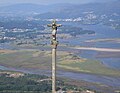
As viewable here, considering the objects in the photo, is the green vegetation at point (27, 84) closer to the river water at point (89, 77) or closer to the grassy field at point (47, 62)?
the river water at point (89, 77)

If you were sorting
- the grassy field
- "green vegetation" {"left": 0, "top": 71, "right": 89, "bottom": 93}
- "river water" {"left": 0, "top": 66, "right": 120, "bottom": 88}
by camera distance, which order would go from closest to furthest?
"green vegetation" {"left": 0, "top": 71, "right": 89, "bottom": 93}
"river water" {"left": 0, "top": 66, "right": 120, "bottom": 88}
the grassy field

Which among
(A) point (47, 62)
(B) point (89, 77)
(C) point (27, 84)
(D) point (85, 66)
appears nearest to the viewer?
(C) point (27, 84)

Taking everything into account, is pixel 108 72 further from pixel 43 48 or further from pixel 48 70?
pixel 43 48

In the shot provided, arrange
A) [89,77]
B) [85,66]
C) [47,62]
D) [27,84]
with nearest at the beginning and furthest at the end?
[27,84] → [89,77] → [85,66] → [47,62]

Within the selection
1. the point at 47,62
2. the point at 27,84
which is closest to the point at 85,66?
the point at 47,62

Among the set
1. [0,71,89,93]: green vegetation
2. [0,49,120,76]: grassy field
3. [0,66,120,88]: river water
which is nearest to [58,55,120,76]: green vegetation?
[0,49,120,76]: grassy field

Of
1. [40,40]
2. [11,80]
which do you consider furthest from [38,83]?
[40,40]

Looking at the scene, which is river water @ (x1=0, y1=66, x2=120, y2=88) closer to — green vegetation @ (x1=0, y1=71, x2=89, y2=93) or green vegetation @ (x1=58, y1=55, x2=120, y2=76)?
green vegetation @ (x1=58, y1=55, x2=120, y2=76)

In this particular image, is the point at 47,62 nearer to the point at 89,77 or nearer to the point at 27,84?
the point at 89,77

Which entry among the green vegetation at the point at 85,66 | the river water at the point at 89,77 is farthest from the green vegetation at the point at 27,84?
the green vegetation at the point at 85,66
